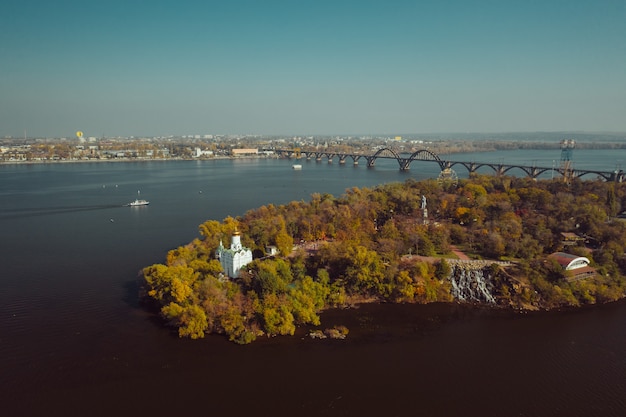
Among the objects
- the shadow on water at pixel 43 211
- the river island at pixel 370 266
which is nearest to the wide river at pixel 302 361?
the river island at pixel 370 266

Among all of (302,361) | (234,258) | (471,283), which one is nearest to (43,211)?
(234,258)

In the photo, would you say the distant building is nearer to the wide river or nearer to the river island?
the river island

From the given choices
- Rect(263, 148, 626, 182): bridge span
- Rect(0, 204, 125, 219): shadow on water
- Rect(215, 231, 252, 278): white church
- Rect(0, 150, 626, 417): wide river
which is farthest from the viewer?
Rect(263, 148, 626, 182): bridge span

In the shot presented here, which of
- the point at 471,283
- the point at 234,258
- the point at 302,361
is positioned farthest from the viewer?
the point at 471,283

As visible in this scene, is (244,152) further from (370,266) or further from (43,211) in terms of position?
(370,266)

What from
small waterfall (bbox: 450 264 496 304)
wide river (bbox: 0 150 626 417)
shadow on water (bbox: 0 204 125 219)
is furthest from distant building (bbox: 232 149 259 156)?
small waterfall (bbox: 450 264 496 304)

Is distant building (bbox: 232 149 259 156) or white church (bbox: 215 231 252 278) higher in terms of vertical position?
distant building (bbox: 232 149 259 156)
